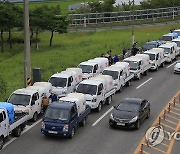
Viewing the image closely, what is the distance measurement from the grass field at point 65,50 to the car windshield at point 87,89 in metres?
6.39

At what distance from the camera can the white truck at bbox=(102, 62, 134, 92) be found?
33.2 m

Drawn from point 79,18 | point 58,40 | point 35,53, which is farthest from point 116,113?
point 79,18

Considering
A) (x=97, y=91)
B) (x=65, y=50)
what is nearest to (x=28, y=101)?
(x=97, y=91)

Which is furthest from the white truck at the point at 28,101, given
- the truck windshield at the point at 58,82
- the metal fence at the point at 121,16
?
the metal fence at the point at 121,16

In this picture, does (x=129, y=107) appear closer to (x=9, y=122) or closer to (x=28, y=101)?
(x=28, y=101)

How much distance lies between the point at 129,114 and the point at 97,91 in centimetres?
440

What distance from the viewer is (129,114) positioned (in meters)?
24.0

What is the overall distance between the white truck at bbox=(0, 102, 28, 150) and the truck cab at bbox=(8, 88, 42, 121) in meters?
0.97

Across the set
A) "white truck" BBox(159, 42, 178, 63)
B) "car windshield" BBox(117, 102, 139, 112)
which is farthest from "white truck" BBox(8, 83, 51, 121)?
"white truck" BBox(159, 42, 178, 63)

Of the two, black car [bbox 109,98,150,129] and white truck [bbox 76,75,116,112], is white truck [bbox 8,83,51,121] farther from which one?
black car [bbox 109,98,150,129]

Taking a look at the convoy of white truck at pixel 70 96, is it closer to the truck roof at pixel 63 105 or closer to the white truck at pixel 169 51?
the truck roof at pixel 63 105

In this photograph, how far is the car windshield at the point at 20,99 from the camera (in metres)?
24.9

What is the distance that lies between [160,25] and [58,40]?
71.9ft

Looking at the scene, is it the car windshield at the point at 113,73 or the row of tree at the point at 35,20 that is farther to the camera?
the row of tree at the point at 35,20
